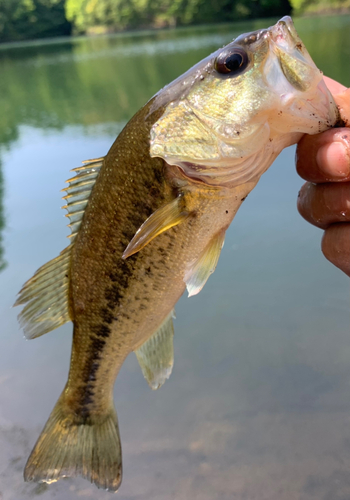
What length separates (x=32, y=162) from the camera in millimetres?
6625

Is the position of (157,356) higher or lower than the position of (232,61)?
lower

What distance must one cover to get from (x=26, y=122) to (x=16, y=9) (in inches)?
2051

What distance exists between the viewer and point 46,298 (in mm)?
1587

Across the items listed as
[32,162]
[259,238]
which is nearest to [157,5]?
[32,162]

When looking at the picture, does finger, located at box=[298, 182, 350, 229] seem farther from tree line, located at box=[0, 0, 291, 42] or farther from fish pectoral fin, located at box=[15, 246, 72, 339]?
tree line, located at box=[0, 0, 291, 42]

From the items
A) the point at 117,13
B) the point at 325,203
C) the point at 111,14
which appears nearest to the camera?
the point at 325,203

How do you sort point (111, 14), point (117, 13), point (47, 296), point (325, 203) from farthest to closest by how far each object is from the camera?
point (111, 14), point (117, 13), point (47, 296), point (325, 203)

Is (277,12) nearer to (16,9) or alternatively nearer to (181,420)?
(16,9)

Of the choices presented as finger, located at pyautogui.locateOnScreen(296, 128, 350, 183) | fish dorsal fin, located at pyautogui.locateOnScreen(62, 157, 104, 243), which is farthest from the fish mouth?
fish dorsal fin, located at pyautogui.locateOnScreen(62, 157, 104, 243)

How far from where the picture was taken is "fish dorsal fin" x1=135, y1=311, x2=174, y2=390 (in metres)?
1.64

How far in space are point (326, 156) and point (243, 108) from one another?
292mm

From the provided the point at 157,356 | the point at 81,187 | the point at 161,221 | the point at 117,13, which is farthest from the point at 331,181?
the point at 117,13

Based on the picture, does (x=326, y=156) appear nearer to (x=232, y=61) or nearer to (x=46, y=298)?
(x=232, y=61)

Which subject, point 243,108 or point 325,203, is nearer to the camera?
point 243,108
